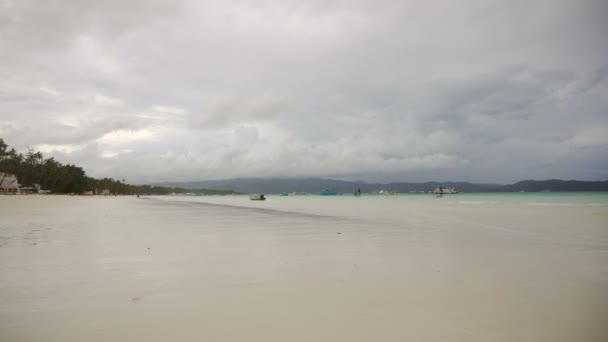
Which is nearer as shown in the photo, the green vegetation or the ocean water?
the ocean water

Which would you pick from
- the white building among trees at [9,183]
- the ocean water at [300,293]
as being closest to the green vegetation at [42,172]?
the white building among trees at [9,183]

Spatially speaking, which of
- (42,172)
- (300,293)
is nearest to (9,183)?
(42,172)

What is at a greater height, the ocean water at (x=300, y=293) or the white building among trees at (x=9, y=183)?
the white building among trees at (x=9, y=183)

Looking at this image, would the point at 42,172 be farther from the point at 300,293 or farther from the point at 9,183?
the point at 300,293

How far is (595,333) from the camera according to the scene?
470cm

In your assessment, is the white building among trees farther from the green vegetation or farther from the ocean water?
the ocean water

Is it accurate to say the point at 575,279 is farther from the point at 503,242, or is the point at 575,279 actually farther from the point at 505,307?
the point at 503,242

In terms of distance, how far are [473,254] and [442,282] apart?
4.28m

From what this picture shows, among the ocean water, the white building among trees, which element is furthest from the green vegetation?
the ocean water

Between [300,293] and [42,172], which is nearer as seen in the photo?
[300,293]

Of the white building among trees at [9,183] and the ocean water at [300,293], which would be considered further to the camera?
the white building among trees at [9,183]

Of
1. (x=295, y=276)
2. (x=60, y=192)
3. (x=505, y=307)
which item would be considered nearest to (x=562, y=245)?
(x=505, y=307)

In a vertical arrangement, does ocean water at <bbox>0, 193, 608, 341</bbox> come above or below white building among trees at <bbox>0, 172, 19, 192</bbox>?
below

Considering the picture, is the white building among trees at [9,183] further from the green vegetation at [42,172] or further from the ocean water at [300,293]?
the ocean water at [300,293]
